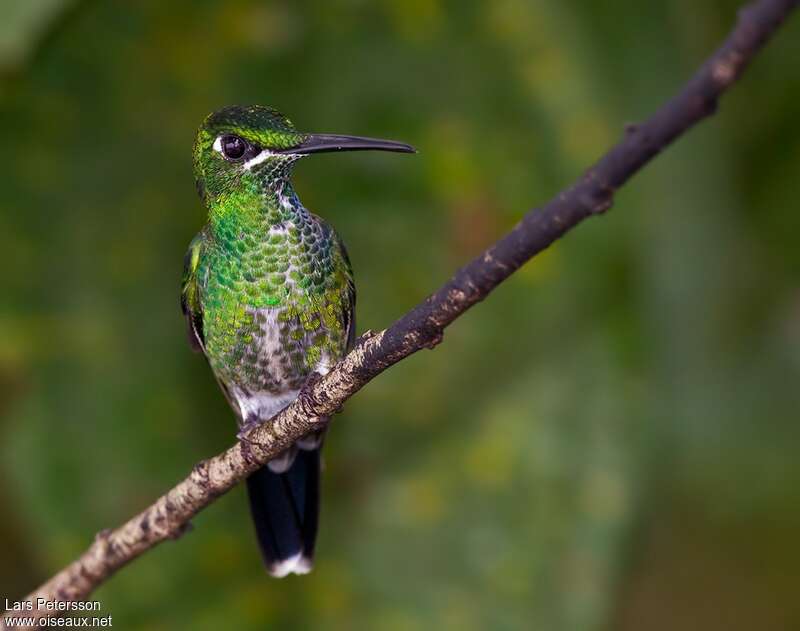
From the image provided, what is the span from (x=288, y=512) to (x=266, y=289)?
0.49m

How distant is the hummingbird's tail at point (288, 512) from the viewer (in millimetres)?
2139

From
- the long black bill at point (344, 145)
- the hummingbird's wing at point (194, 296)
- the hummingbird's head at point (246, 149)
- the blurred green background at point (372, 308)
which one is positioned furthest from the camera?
the blurred green background at point (372, 308)

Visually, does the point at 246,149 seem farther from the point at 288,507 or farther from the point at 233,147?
the point at 288,507

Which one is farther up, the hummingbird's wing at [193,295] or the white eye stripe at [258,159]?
the hummingbird's wing at [193,295]

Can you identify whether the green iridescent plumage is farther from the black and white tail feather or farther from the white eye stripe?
the black and white tail feather

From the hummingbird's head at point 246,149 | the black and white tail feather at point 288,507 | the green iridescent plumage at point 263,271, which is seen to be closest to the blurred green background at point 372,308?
the black and white tail feather at point 288,507

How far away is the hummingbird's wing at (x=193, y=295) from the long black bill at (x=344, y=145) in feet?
1.28

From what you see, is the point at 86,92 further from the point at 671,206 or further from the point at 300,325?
the point at 671,206

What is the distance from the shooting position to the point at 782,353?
9.61 feet

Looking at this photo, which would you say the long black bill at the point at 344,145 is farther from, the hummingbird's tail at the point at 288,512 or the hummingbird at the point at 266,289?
the hummingbird's tail at the point at 288,512

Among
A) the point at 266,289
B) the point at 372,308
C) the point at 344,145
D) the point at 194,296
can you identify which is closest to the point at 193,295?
the point at 194,296

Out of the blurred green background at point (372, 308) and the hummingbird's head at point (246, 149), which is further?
the blurred green background at point (372, 308)

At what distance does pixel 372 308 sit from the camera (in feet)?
7.60

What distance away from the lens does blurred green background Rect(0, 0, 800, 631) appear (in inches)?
92.2
